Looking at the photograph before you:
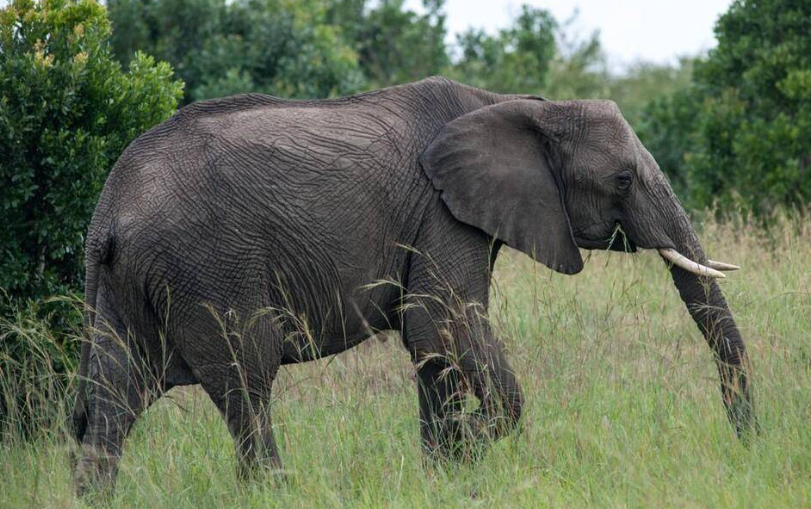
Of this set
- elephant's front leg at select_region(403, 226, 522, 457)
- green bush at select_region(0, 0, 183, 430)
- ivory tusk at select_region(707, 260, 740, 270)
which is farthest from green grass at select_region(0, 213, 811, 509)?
green bush at select_region(0, 0, 183, 430)

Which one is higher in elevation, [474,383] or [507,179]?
[507,179]

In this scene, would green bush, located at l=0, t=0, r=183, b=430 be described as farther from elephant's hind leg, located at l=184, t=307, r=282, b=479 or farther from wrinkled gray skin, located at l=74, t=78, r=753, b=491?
elephant's hind leg, located at l=184, t=307, r=282, b=479

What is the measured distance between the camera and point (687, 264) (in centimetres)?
582

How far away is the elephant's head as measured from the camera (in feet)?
19.0

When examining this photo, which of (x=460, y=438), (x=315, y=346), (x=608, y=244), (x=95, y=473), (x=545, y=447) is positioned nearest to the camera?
(x=95, y=473)

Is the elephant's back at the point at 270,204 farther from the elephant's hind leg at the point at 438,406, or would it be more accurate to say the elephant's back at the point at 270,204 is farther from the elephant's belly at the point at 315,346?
the elephant's hind leg at the point at 438,406

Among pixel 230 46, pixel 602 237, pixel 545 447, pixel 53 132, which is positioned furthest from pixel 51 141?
pixel 230 46

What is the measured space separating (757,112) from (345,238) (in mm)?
7100

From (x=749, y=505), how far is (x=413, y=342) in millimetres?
1805

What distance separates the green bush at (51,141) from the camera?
22.2 feet

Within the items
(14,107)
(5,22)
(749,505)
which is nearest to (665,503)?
(749,505)

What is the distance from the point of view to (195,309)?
5.33 meters

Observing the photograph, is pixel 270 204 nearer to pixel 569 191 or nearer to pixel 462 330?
pixel 462 330

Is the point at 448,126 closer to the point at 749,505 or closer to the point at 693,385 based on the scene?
the point at 693,385
